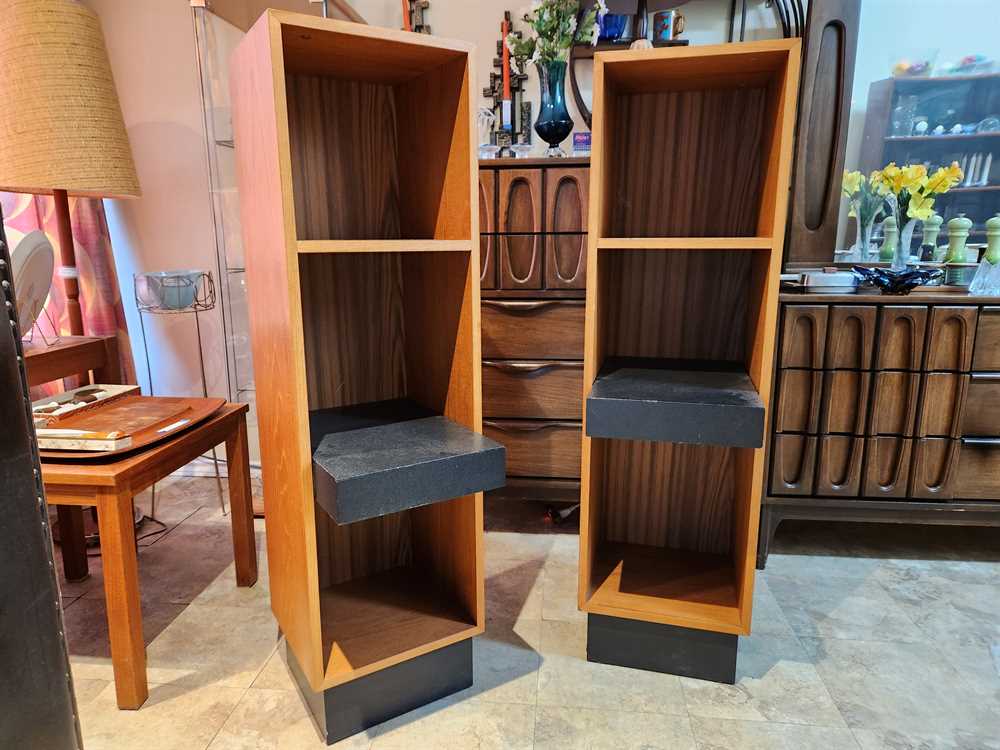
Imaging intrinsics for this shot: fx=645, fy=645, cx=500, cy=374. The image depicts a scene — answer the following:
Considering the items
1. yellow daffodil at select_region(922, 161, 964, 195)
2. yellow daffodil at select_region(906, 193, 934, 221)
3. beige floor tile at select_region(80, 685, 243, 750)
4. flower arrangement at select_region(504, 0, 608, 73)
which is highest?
flower arrangement at select_region(504, 0, 608, 73)

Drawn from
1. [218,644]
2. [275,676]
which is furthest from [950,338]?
[218,644]

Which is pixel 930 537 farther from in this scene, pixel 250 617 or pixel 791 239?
pixel 250 617

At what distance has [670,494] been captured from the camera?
176 cm

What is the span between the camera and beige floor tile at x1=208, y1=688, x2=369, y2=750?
131 centimetres

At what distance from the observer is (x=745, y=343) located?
5.33ft

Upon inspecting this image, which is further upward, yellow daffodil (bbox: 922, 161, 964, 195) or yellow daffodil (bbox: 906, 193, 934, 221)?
yellow daffodil (bbox: 922, 161, 964, 195)

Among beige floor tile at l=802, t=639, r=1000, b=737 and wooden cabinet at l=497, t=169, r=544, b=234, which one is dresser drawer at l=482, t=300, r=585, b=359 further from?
beige floor tile at l=802, t=639, r=1000, b=737

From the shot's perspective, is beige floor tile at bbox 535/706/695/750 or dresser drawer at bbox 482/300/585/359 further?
dresser drawer at bbox 482/300/585/359

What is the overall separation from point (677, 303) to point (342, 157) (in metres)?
0.89

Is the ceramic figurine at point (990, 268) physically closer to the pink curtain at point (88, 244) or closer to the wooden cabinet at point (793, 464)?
the wooden cabinet at point (793, 464)

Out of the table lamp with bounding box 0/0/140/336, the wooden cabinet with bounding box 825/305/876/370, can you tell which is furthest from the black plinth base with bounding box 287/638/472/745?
the table lamp with bounding box 0/0/140/336

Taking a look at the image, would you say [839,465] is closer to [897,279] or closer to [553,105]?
[897,279]

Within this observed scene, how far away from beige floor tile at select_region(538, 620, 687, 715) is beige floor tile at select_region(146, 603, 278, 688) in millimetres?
700

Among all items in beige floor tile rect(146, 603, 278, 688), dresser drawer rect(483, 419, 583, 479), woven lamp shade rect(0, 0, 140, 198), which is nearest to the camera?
beige floor tile rect(146, 603, 278, 688)
